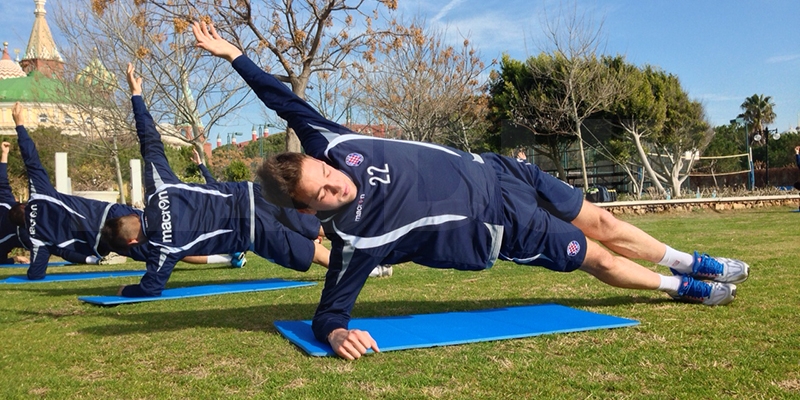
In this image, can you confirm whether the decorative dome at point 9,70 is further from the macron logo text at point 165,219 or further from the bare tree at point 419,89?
the macron logo text at point 165,219

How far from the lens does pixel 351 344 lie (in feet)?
10.3

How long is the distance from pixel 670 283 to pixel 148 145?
171 inches

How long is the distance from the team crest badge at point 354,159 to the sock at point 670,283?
7.40ft

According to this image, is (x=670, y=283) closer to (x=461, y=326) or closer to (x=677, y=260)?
(x=677, y=260)

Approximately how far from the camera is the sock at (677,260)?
405 centimetres

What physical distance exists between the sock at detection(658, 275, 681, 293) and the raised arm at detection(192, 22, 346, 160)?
2347mm

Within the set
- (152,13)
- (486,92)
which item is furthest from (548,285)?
(486,92)

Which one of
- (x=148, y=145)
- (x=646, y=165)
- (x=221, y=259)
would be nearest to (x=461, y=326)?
(x=148, y=145)

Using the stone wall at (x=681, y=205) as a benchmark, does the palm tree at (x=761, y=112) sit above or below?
above

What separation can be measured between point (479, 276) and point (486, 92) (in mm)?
20712

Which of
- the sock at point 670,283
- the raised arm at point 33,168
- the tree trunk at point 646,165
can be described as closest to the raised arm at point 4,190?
the raised arm at point 33,168

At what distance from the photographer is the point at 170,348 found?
360 cm

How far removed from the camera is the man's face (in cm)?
301

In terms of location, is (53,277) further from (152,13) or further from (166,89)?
(166,89)
